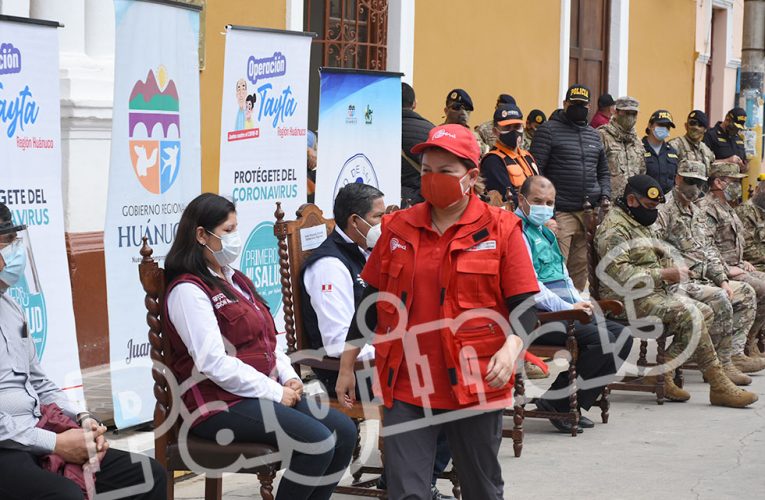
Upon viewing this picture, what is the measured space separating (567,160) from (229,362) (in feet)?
20.7

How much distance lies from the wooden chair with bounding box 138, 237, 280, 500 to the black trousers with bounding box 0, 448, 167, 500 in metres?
0.36

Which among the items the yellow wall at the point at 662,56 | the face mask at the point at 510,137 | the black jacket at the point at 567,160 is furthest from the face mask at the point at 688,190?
the yellow wall at the point at 662,56

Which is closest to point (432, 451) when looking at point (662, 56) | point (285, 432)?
point (285, 432)

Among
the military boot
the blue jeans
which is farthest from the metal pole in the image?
the blue jeans

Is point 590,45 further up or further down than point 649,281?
further up

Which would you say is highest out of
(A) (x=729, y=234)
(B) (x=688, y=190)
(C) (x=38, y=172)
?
(C) (x=38, y=172)

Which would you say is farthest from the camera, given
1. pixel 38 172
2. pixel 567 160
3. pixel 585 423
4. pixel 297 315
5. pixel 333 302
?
pixel 567 160

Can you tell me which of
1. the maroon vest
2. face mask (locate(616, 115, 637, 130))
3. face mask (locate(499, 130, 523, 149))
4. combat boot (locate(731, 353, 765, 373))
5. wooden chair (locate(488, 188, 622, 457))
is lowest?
combat boot (locate(731, 353, 765, 373))

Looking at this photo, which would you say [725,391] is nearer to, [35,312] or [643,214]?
[643,214]

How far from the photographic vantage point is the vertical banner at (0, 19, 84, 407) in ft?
16.6

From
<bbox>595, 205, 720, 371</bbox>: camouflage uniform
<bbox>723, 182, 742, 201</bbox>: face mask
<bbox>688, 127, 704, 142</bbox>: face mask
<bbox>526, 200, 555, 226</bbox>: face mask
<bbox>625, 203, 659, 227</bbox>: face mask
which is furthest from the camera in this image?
<bbox>688, 127, 704, 142</bbox>: face mask

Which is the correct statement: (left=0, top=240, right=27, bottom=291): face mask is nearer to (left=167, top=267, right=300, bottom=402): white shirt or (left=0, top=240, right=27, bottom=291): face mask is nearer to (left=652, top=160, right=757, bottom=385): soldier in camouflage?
(left=167, top=267, right=300, bottom=402): white shirt

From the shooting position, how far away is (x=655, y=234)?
27.4ft

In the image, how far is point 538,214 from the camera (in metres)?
7.33
